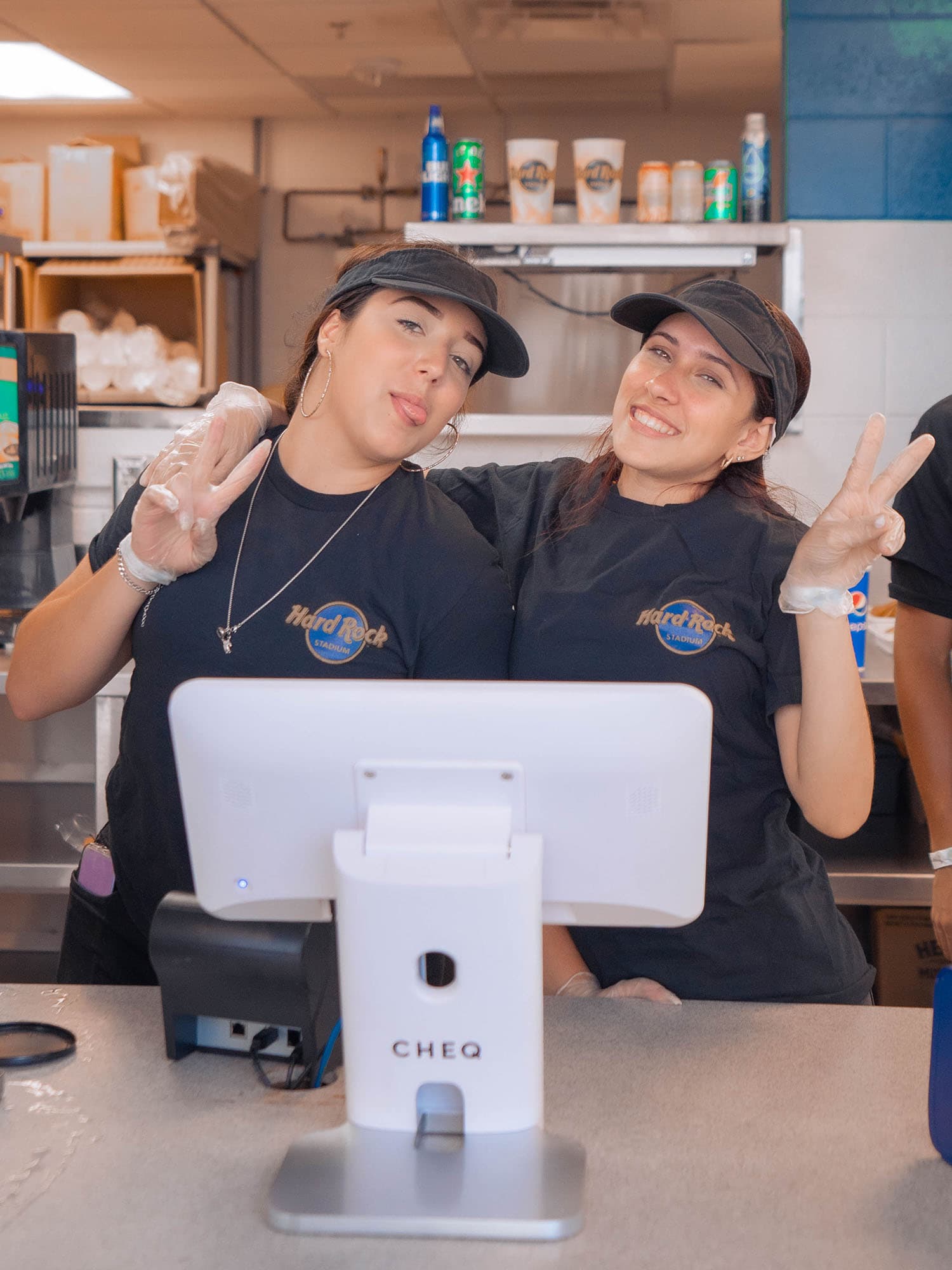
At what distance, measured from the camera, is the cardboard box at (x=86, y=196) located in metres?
5.27

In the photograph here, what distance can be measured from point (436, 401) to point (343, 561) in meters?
0.25

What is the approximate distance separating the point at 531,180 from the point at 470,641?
7.68ft

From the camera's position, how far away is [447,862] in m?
1.09

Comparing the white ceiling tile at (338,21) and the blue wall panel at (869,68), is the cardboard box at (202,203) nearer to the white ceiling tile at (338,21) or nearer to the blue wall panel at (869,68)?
the white ceiling tile at (338,21)

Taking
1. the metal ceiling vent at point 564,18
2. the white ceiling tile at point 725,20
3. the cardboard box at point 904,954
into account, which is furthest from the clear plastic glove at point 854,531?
the metal ceiling vent at point 564,18

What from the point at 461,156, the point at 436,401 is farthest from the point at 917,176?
the point at 436,401

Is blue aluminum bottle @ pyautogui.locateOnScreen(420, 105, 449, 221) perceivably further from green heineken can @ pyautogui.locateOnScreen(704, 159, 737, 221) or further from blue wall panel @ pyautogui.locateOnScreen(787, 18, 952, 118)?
blue wall panel @ pyautogui.locateOnScreen(787, 18, 952, 118)

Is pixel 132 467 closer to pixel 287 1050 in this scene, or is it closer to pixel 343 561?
pixel 343 561

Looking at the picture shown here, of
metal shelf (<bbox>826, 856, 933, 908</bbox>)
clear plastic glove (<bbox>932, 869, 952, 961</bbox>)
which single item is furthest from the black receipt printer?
metal shelf (<bbox>826, 856, 933, 908</bbox>)

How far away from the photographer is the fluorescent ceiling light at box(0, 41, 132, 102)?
18.0 feet

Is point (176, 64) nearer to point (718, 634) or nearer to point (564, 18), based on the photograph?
point (564, 18)

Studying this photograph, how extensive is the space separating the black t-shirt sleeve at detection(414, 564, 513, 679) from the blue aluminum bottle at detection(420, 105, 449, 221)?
7.37 ft

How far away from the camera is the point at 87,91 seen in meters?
6.21

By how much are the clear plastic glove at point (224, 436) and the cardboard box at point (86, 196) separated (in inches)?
152
